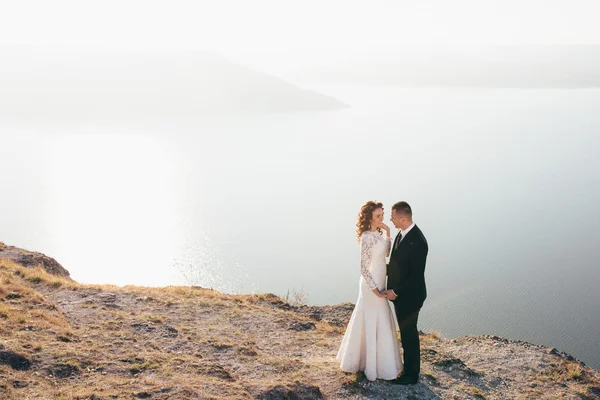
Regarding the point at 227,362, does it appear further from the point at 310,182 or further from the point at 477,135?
the point at 477,135

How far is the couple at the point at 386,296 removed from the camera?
20.3 ft

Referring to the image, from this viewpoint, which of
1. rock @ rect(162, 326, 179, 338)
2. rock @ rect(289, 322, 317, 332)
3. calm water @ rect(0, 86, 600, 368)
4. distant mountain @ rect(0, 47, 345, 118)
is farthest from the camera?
distant mountain @ rect(0, 47, 345, 118)

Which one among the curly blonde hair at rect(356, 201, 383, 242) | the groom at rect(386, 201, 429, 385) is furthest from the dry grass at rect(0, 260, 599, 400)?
the curly blonde hair at rect(356, 201, 383, 242)

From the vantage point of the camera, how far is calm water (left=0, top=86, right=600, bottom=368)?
36875 mm

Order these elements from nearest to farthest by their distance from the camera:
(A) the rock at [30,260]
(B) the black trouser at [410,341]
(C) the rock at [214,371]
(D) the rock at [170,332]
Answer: (B) the black trouser at [410,341]
(C) the rock at [214,371]
(D) the rock at [170,332]
(A) the rock at [30,260]

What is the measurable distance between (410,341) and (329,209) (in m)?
57.2

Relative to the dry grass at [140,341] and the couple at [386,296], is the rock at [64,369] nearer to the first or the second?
the dry grass at [140,341]

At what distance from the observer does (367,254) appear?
6.32 metres

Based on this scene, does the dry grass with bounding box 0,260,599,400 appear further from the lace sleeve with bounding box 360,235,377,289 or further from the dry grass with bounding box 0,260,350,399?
the lace sleeve with bounding box 360,235,377,289

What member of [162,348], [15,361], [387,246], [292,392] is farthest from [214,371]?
[387,246]

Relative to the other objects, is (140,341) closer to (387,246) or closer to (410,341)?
(410,341)

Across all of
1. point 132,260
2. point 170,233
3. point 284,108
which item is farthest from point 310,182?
point 284,108

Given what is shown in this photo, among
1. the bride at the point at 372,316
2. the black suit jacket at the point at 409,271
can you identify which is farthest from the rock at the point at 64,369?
the black suit jacket at the point at 409,271

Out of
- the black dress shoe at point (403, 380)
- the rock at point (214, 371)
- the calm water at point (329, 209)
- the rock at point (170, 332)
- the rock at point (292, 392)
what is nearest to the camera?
the rock at point (292, 392)
